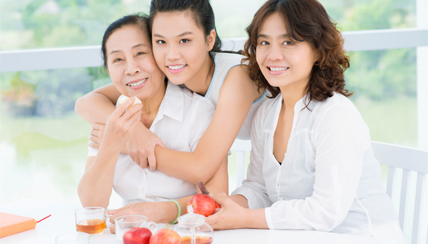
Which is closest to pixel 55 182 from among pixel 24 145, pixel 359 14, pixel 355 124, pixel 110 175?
pixel 24 145

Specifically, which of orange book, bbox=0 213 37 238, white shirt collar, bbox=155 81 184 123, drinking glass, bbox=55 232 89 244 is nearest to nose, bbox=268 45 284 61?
white shirt collar, bbox=155 81 184 123

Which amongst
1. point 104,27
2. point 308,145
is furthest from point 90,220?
point 104,27

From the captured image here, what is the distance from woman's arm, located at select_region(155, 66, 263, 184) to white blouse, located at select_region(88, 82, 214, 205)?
9cm

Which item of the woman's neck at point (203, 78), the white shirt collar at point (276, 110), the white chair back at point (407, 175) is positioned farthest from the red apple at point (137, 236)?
the white chair back at point (407, 175)

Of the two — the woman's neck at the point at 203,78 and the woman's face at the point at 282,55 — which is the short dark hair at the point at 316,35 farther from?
the woman's neck at the point at 203,78

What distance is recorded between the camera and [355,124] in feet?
4.46

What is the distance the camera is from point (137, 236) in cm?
103

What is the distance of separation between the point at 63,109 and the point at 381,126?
9.48ft

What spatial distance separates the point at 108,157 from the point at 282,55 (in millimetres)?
710

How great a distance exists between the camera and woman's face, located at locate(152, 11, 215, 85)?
1604 mm

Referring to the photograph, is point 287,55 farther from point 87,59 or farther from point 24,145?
point 24,145

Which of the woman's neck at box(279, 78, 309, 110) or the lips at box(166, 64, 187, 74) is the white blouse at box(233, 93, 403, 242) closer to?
the woman's neck at box(279, 78, 309, 110)

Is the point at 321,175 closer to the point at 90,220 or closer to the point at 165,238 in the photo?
the point at 165,238

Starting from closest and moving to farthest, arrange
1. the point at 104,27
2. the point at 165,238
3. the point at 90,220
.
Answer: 1. the point at 165,238
2. the point at 90,220
3. the point at 104,27
